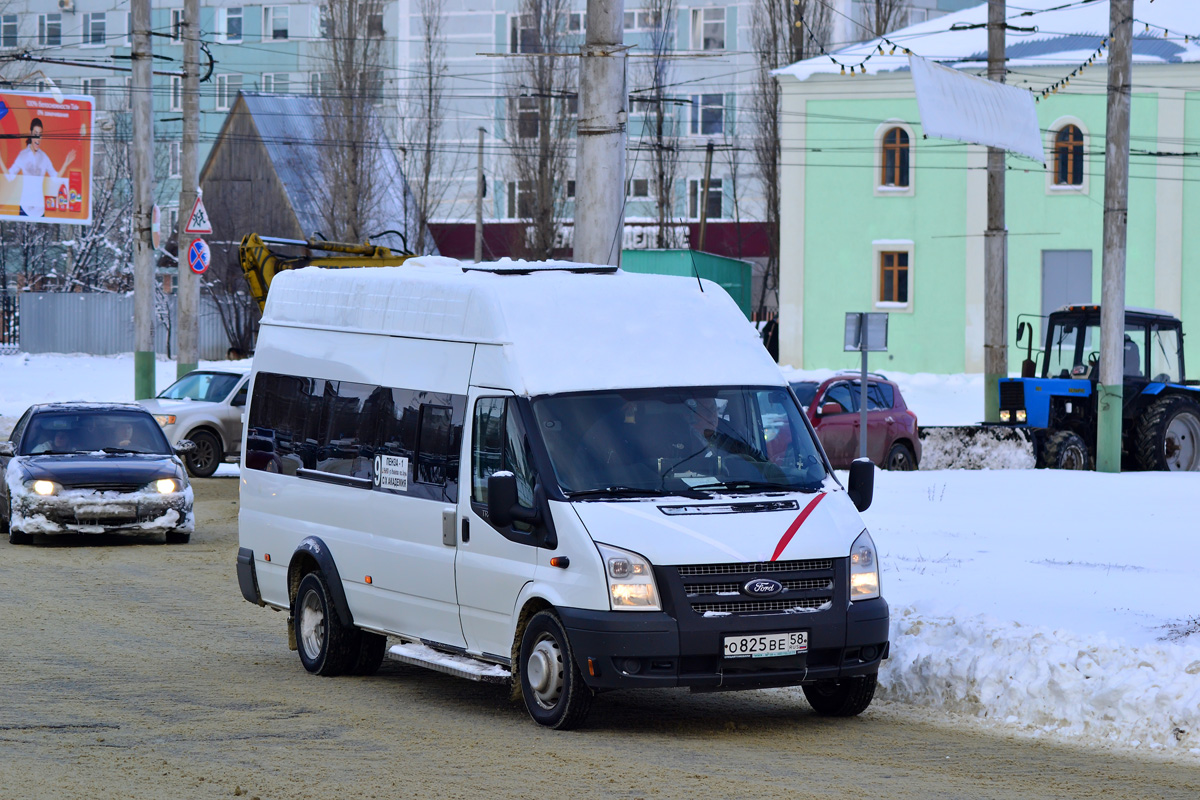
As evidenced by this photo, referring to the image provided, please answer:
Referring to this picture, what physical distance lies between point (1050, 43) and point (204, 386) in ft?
96.1

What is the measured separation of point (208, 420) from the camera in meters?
25.8

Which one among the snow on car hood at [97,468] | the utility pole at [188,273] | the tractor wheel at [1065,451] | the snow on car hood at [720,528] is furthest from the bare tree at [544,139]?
the snow on car hood at [720,528]

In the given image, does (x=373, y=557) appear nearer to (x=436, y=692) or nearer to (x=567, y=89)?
(x=436, y=692)

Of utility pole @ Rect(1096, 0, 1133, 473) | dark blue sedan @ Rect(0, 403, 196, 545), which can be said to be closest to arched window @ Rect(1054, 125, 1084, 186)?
utility pole @ Rect(1096, 0, 1133, 473)

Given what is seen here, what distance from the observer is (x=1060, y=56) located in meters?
46.7

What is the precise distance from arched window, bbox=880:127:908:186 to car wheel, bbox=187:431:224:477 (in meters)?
27.4

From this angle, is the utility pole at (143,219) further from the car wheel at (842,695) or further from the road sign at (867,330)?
the car wheel at (842,695)

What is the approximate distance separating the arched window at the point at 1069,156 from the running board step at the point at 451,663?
40807 millimetres

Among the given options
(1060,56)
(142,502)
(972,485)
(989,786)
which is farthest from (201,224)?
(1060,56)

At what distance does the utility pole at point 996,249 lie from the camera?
2859 cm

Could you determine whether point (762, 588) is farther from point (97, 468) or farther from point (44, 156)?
point (44, 156)

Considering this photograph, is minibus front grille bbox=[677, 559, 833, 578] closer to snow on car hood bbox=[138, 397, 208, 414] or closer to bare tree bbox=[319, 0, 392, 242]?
snow on car hood bbox=[138, 397, 208, 414]

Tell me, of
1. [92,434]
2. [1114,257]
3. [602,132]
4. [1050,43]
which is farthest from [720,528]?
[1050,43]

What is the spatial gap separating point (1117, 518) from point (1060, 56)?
103 ft
